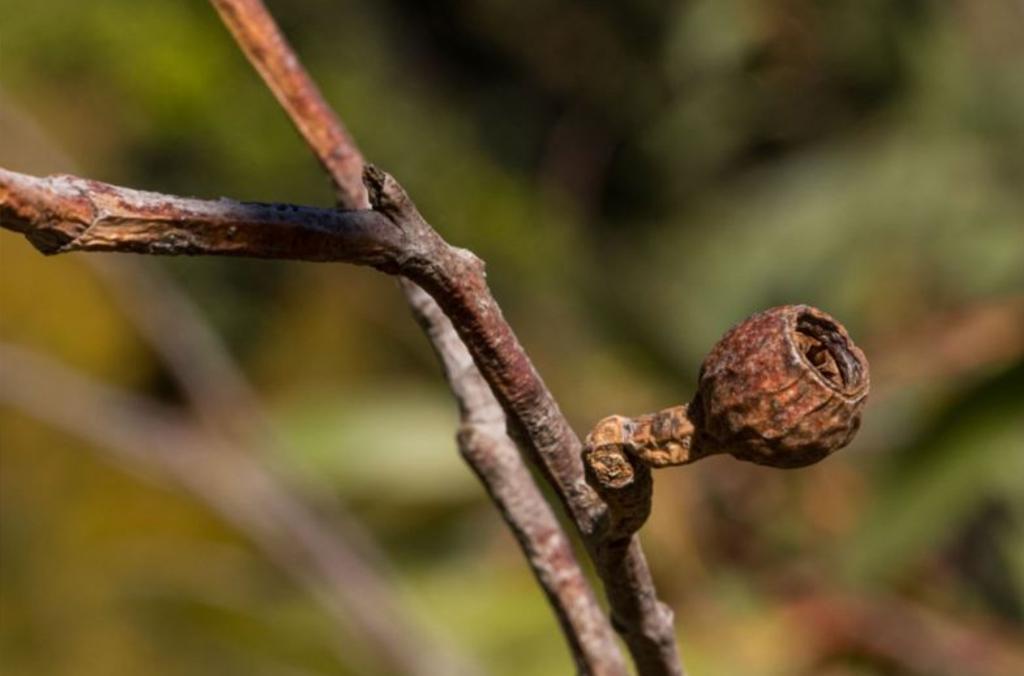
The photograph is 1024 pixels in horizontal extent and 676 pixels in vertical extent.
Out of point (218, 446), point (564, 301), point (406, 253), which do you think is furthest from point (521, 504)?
point (218, 446)

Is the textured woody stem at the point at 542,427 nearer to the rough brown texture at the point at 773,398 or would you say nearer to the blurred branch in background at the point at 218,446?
the rough brown texture at the point at 773,398

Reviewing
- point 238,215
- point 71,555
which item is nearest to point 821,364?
point 238,215

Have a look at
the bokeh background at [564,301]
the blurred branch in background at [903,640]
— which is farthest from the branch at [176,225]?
the blurred branch in background at [903,640]

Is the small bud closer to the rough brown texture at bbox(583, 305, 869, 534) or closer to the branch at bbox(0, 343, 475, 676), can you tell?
the rough brown texture at bbox(583, 305, 869, 534)

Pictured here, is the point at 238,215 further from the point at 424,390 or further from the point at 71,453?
the point at 71,453

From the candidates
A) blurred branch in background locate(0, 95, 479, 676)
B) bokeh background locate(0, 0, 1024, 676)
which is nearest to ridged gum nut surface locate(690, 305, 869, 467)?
bokeh background locate(0, 0, 1024, 676)

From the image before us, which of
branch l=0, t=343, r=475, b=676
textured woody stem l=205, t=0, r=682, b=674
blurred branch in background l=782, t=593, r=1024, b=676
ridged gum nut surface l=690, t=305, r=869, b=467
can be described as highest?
branch l=0, t=343, r=475, b=676

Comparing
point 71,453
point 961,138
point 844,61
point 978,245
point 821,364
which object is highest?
point 71,453
